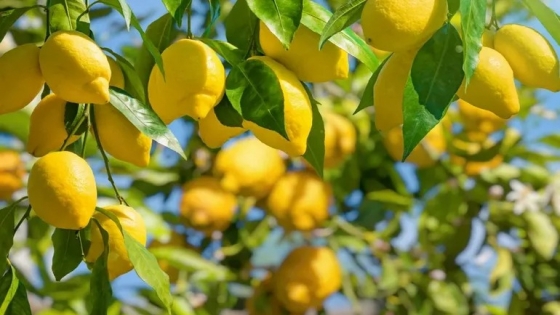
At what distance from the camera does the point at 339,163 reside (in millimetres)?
1304

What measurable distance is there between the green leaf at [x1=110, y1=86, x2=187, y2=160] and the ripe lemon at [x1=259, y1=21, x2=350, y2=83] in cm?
8

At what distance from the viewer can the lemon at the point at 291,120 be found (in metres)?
0.51

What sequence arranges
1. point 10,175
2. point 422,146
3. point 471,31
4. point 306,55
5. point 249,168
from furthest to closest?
point 422,146
point 249,168
point 10,175
point 306,55
point 471,31

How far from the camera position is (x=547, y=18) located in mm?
482

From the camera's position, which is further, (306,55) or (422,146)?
(422,146)

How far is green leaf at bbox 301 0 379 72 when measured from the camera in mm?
520

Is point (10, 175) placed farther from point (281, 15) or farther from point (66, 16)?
point (281, 15)

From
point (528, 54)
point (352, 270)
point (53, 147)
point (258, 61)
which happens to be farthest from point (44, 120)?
point (352, 270)

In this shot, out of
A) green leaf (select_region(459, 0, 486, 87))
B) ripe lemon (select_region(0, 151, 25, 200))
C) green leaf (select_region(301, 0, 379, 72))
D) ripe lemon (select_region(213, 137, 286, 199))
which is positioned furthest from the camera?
ripe lemon (select_region(213, 137, 286, 199))

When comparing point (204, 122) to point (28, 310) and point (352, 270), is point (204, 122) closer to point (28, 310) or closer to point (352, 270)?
point (28, 310)

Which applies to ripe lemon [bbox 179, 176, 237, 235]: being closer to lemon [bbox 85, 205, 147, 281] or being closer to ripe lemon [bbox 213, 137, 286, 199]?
ripe lemon [bbox 213, 137, 286, 199]

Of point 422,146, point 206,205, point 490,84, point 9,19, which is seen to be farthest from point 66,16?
point 422,146

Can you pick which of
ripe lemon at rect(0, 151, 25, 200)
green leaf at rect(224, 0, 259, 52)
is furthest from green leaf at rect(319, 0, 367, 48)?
ripe lemon at rect(0, 151, 25, 200)

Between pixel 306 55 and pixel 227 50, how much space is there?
48 millimetres
